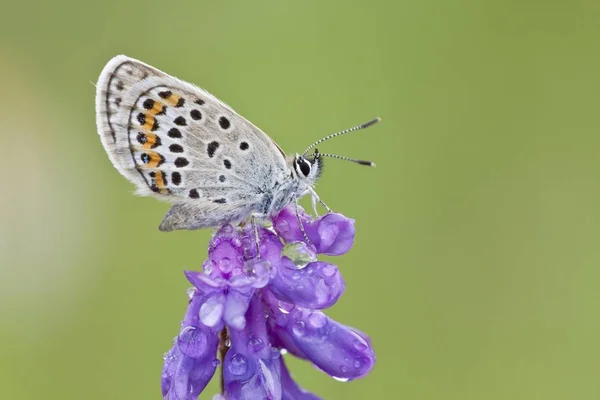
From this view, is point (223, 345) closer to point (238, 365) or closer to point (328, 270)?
point (238, 365)

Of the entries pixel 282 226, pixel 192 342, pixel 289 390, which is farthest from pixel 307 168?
pixel 192 342

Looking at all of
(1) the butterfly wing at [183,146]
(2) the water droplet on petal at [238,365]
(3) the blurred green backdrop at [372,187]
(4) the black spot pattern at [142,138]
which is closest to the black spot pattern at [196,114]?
(1) the butterfly wing at [183,146]

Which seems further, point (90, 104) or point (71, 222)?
point (90, 104)

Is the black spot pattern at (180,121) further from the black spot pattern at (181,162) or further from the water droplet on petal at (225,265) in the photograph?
the water droplet on petal at (225,265)

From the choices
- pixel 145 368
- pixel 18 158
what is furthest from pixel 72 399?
pixel 18 158

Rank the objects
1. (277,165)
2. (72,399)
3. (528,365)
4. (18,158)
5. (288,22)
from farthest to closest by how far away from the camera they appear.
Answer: (288,22), (18,158), (528,365), (72,399), (277,165)

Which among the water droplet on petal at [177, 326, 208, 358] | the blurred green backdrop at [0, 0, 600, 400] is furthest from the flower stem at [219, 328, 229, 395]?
the blurred green backdrop at [0, 0, 600, 400]

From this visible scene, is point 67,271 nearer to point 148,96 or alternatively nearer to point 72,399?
point 72,399
